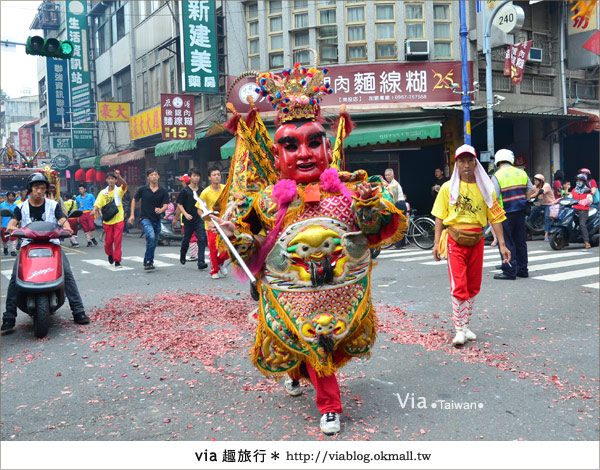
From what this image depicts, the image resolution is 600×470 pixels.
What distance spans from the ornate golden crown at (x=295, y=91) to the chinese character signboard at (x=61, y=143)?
2972 centimetres

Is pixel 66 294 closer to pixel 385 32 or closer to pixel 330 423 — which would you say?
pixel 330 423

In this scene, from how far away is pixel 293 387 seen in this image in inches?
156

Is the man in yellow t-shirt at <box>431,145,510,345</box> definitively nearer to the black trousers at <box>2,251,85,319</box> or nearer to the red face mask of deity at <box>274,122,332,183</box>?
the red face mask of deity at <box>274,122,332,183</box>

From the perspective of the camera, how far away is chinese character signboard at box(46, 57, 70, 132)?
99.8 feet

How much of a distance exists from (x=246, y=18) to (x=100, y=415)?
16714mm

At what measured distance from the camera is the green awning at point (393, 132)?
15.0m

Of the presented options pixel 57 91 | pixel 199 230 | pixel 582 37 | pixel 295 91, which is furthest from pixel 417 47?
pixel 57 91

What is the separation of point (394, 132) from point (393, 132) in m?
0.03

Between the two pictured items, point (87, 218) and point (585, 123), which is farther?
point (585, 123)

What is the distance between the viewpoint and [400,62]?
16.7 meters

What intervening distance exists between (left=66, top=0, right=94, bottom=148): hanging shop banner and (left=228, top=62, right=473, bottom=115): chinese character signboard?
1697 centimetres

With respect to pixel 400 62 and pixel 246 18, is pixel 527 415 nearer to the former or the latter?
pixel 400 62

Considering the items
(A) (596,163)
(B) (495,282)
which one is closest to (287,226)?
(B) (495,282)

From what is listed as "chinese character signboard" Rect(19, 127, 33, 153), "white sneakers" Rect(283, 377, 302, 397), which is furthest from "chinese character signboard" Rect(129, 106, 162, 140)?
"chinese character signboard" Rect(19, 127, 33, 153)
